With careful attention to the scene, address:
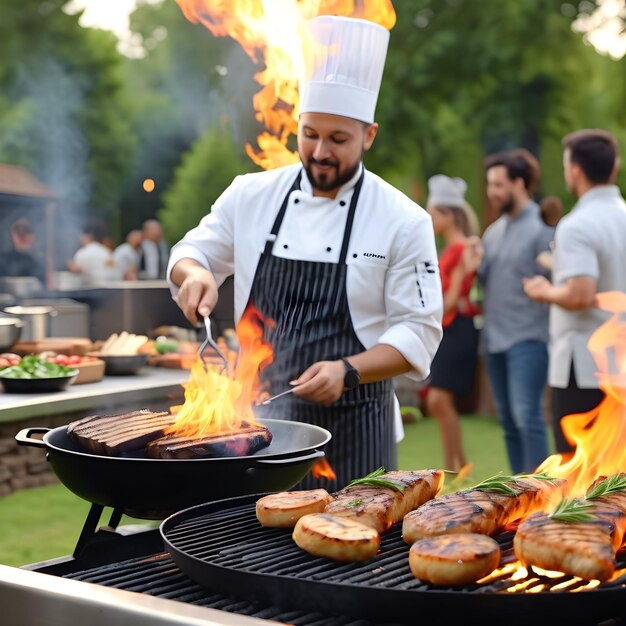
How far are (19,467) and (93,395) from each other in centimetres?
230

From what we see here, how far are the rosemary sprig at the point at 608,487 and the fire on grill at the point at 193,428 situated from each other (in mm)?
744

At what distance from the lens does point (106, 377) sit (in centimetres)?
530

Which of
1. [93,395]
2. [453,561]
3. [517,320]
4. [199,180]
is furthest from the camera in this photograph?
[199,180]

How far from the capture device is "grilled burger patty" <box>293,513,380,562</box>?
1669mm

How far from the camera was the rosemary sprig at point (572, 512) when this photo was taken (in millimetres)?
1711

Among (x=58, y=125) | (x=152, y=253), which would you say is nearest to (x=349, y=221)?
(x=152, y=253)

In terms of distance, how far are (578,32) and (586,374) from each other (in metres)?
13.4

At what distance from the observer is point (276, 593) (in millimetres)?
1586

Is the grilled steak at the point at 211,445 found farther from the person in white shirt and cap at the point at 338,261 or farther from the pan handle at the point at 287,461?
the person in white shirt and cap at the point at 338,261

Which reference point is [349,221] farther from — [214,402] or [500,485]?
[500,485]

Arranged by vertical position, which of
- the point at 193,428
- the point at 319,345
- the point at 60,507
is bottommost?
the point at 60,507

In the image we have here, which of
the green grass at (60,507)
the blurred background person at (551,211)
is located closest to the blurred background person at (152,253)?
the green grass at (60,507)

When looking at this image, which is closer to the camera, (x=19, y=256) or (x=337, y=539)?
(x=337, y=539)

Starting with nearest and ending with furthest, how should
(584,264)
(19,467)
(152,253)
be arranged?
1. (584,264)
2. (19,467)
3. (152,253)
